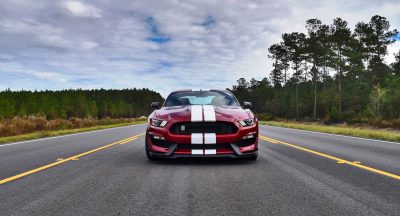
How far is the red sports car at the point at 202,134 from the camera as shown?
7.41m

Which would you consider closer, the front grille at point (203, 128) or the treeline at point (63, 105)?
the front grille at point (203, 128)

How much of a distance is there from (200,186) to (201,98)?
167 inches

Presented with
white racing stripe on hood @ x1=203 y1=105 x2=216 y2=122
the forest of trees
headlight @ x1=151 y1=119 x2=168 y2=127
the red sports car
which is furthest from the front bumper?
the forest of trees

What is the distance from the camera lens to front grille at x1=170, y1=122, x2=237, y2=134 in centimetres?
754

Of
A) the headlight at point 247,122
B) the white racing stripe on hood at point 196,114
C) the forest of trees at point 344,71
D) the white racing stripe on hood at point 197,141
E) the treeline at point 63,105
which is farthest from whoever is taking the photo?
the treeline at point 63,105

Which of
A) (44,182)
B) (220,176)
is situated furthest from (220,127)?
(44,182)

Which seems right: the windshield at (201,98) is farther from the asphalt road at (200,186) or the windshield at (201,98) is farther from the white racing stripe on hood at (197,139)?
the white racing stripe on hood at (197,139)

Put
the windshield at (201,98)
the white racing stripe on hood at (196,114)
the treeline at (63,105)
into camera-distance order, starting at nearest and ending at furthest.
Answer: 1. the white racing stripe on hood at (196,114)
2. the windshield at (201,98)
3. the treeline at (63,105)

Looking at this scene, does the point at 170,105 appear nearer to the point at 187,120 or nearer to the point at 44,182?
the point at 187,120

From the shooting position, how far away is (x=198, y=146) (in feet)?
24.3

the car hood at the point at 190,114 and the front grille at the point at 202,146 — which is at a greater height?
the car hood at the point at 190,114

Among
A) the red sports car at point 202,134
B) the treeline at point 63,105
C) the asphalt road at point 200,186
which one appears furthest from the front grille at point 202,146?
the treeline at point 63,105

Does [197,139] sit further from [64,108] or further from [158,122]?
[64,108]

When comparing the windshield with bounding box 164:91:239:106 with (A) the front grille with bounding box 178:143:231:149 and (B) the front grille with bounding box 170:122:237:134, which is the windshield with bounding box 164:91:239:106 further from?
(A) the front grille with bounding box 178:143:231:149
